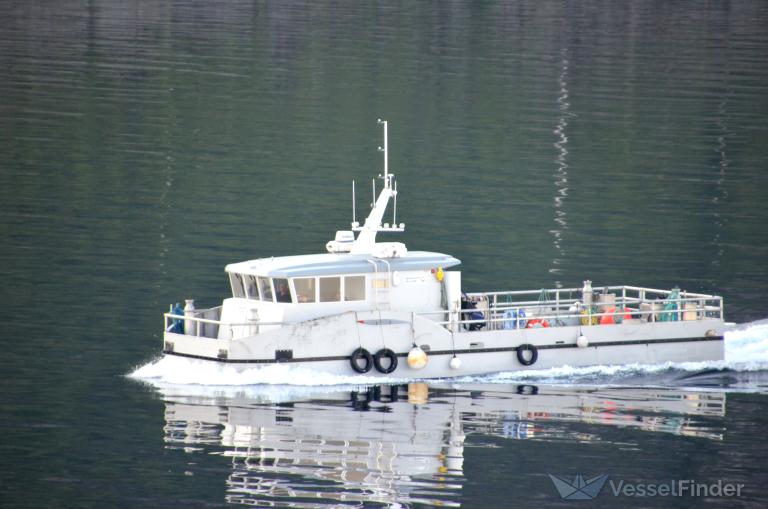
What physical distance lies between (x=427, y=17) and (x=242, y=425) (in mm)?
113075

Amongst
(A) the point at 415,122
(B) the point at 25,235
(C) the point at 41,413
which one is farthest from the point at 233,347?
(A) the point at 415,122

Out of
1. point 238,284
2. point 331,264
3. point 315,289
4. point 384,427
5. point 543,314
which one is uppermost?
point 331,264

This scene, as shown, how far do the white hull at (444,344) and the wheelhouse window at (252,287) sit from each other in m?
2.30

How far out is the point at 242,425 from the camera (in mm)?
43250

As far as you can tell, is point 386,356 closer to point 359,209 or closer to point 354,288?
point 354,288

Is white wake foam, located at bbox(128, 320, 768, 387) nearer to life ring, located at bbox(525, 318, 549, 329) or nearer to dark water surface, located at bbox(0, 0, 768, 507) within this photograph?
dark water surface, located at bbox(0, 0, 768, 507)

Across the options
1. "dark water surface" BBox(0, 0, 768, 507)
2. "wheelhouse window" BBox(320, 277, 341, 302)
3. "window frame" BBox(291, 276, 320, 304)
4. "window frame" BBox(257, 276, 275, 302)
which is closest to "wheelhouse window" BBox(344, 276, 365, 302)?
"wheelhouse window" BBox(320, 277, 341, 302)

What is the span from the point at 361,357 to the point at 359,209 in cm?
3126

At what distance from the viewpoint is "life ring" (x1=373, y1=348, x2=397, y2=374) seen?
157ft

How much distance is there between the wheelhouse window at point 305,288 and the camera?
4800 cm

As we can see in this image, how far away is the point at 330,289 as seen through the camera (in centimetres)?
4850

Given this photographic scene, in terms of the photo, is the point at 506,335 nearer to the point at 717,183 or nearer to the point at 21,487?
the point at 21,487

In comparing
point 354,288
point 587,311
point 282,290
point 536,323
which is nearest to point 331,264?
point 354,288

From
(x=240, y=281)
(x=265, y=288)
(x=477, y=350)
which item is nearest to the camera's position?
(x=265, y=288)
